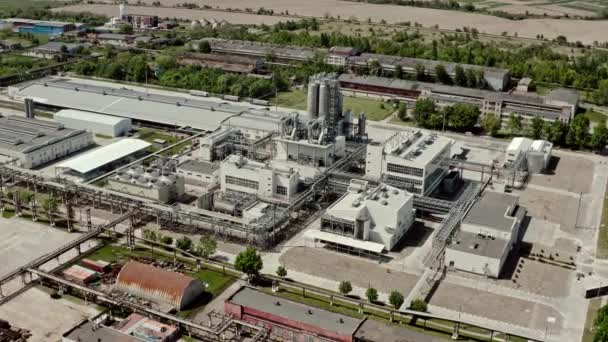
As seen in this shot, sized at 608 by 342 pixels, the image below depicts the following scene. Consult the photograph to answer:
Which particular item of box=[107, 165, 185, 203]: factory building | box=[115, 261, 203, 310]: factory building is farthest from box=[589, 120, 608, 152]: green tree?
box=[115, 261, 203, 310]: factory building

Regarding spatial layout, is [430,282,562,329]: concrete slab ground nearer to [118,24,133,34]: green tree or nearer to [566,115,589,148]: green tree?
[566,115,589,148]: green tree

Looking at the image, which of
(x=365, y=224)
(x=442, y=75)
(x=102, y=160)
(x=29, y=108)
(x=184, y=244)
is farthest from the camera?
(x=442, y=75)

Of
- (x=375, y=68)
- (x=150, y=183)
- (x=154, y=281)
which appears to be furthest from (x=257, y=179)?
(x=375, y=68)

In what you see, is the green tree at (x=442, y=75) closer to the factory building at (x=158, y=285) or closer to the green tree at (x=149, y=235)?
the green tree at (x=149, y=235)

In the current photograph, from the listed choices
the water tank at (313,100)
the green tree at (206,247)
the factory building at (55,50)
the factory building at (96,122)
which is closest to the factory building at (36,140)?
the factory building at (96,122)

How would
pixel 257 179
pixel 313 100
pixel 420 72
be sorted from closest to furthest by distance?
pixel 257 179
pixel 313 100
pixel 420 72

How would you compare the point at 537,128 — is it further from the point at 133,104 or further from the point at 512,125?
the point at 133,104
